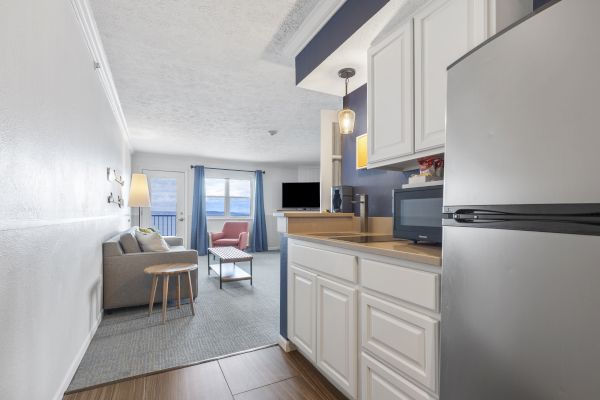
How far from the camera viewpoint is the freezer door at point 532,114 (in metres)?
0.58

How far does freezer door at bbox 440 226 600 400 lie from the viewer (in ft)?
1.91

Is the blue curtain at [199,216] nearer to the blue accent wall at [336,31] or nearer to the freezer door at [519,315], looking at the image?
the blue accent wall at [336,31]

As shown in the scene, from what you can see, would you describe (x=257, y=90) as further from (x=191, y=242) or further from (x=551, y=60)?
(x=191, y=242)

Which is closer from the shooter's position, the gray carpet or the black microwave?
the black microwave

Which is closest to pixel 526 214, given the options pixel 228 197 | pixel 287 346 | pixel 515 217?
pixel 515 217

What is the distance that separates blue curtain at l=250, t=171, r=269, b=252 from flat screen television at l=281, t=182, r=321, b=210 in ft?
2.01

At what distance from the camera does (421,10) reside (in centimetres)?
147

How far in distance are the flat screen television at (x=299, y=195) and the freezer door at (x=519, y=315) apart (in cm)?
647

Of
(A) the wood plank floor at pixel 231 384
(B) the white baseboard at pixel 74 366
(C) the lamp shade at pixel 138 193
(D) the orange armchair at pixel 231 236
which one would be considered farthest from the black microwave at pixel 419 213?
(D) the orange armchair at pixel 231 236

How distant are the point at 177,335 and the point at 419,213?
222cm

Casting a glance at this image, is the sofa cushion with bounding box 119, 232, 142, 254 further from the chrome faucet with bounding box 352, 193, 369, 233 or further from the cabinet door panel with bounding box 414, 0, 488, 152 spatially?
the cabinet door panel with bounding box 414, 0, 488, 152

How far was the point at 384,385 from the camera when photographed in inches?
50.3

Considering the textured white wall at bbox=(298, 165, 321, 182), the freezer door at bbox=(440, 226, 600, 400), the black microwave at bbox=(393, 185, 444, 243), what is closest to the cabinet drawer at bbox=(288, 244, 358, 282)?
the black microwave at bbox=(393, 185, 444, 243)

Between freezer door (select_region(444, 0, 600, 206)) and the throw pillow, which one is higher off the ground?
freezer door (select_region(444, 0, 600, 206))
